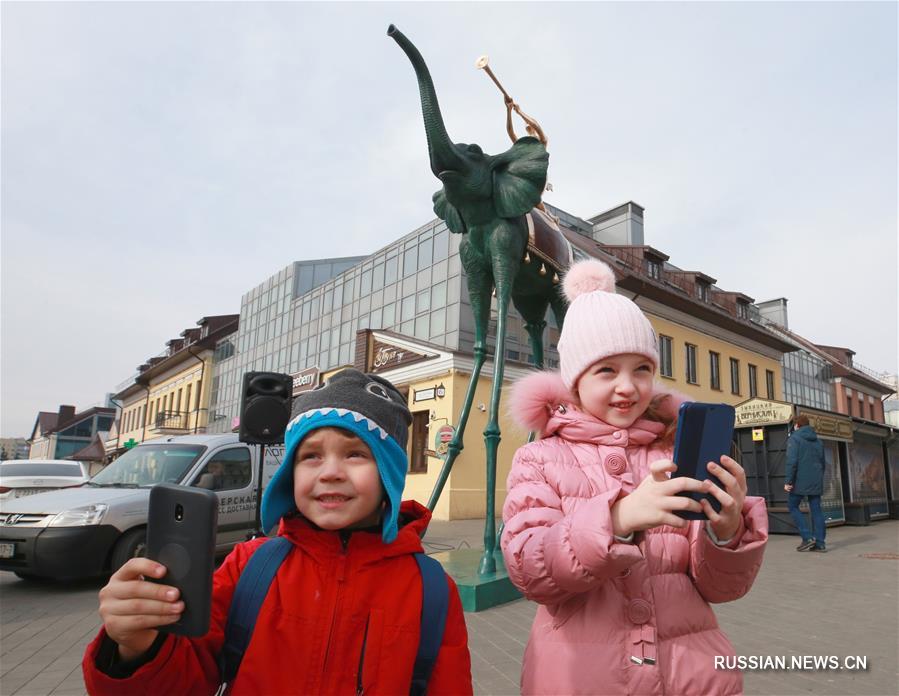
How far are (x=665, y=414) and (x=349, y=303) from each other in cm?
2133

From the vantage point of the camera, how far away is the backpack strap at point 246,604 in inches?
51.7

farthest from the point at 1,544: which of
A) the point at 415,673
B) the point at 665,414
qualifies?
the point at 665,414

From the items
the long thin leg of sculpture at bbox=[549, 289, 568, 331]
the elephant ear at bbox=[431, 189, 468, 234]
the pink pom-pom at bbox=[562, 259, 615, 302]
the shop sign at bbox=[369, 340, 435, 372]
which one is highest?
the shop sign at bbox=[369, 340, 435, 372]

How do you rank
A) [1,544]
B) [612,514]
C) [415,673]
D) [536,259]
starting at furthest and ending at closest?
[1,544]
[536,259]
[415,673]
[612,514]

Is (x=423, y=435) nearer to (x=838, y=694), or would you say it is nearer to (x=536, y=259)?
(x=536, y=259)

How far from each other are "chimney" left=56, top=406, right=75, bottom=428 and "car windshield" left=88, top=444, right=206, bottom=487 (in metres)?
67.6

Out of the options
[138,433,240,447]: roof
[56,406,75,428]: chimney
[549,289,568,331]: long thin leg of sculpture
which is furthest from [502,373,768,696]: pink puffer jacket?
[56,406,75,428]: chimney

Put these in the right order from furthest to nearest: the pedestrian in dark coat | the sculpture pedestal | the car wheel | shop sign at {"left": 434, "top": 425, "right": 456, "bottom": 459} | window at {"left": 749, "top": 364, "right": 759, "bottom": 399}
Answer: window at {"left": 749, "top": 364, "right": 759, "bottom": 399} < shop sign at {"left": 434, "top": 425, "right": 456, "bottom": 459} < the pedestrian in dark coat < the car wheel < the sculpture pedestal

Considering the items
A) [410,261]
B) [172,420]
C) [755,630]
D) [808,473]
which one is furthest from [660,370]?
[172,420]

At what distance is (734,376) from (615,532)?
82.3 ft

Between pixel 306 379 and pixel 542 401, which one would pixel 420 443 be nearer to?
pixel 306 379

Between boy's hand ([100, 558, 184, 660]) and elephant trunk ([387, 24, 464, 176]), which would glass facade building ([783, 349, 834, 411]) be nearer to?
elephant trunk ([387, 24, 464, 176])

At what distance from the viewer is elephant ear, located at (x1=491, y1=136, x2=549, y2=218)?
4.60m

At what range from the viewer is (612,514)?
119cm
